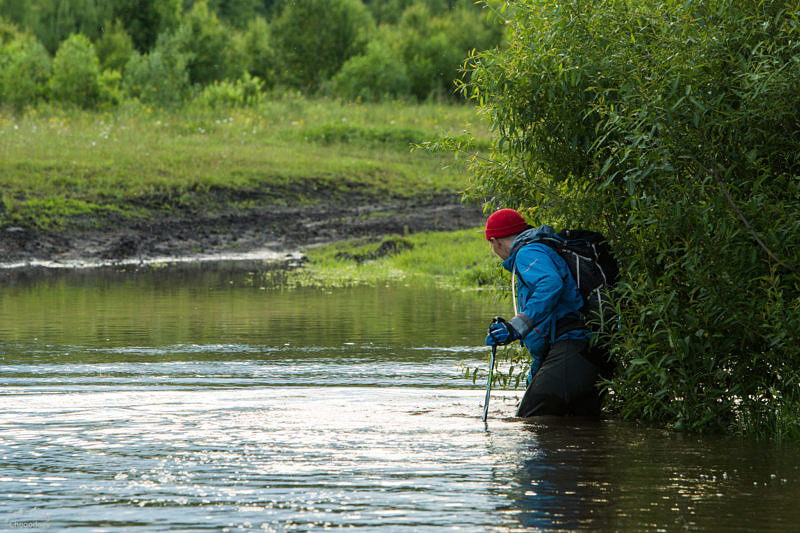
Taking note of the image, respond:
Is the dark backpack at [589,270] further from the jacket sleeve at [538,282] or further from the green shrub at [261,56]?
the green shrub at [261,56]

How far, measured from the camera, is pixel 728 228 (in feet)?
26.5

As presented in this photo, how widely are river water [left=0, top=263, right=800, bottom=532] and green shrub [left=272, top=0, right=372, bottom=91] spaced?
4843 centimetres

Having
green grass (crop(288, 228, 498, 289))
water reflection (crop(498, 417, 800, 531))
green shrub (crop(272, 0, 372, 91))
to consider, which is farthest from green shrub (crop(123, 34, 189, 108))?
water reflection (crop(498, 417, 800, 531))

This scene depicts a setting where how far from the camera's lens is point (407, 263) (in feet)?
80.6

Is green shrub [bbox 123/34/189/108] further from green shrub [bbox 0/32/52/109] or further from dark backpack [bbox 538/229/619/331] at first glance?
dark backpack [bbox 538/229/619/331]

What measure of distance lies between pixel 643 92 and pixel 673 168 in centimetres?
57

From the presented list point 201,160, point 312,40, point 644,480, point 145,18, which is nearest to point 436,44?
point 312,40

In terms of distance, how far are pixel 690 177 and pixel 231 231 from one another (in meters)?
21.5

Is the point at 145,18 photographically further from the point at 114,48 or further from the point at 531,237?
the point at 531,237

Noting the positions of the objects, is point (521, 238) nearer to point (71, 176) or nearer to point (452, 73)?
point (71, 176)

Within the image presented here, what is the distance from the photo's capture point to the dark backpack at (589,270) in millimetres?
8641

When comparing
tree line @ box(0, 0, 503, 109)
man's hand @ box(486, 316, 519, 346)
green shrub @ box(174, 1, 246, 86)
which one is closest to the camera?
man's hand @ box(486, 316, 519, 346)

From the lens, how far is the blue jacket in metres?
8.43

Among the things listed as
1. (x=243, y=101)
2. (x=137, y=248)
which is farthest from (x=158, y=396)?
(x=243, y=101)
